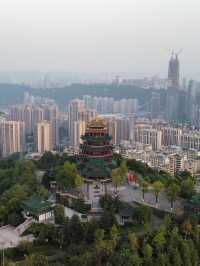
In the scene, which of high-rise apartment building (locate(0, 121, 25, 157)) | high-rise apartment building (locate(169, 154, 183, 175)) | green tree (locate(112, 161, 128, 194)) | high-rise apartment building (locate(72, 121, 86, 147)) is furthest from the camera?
high-rise apartment building (locate(72, 121, 86, 147))

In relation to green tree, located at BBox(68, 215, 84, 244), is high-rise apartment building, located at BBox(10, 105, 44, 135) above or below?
above

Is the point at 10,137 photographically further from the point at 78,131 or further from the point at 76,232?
the point at 76,232

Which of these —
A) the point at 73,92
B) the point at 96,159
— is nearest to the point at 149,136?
the point at 96,159

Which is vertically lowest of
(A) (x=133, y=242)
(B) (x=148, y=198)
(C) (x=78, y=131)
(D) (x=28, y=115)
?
(A) (x=133, y=242)

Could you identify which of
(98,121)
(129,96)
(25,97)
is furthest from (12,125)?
(25,97)

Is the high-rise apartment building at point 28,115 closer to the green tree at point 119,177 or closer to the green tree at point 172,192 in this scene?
the green tree at point 119,177

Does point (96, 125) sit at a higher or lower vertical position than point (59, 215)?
higher

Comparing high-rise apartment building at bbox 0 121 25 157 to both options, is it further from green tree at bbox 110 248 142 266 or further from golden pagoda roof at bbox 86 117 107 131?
green tree at bbox 110 248 142 266

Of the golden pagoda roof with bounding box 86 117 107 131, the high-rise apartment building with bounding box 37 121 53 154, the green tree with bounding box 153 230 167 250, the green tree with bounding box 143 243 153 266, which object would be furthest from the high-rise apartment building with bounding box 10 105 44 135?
the green tree with bounding box 143 243 153 266

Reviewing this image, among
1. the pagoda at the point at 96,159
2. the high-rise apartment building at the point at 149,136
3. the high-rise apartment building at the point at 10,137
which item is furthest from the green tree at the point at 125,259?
the high-rise apartment building at the point at 10,137

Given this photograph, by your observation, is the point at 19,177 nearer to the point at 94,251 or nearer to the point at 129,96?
the point at 94,251
